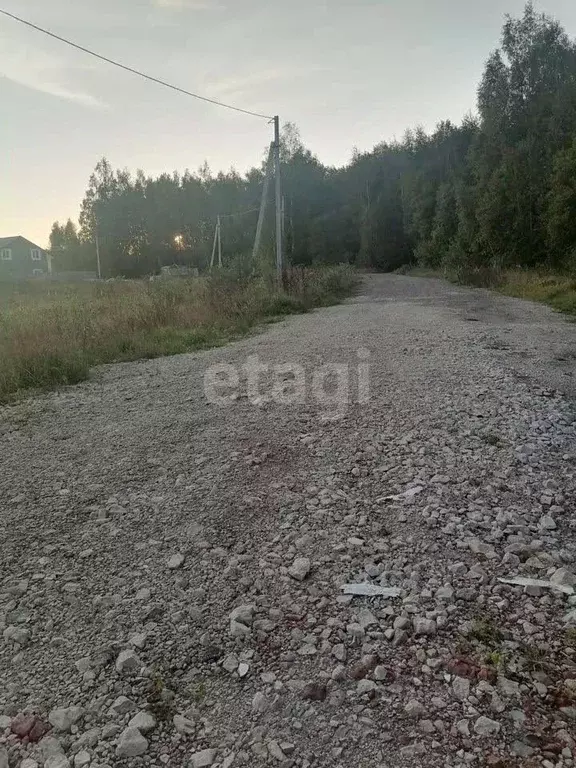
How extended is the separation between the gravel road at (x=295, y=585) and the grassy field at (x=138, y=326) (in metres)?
2.17

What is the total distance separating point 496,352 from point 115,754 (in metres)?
7.17

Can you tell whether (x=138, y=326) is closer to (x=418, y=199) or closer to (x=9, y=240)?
(x=418, y=199)

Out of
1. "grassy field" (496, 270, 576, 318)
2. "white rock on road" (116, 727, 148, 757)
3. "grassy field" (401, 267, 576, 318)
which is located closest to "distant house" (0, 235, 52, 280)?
"grassy field" (401, 267, 576, 318)

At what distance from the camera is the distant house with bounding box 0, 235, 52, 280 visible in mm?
63375

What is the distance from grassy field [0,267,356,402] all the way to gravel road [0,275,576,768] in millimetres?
2168

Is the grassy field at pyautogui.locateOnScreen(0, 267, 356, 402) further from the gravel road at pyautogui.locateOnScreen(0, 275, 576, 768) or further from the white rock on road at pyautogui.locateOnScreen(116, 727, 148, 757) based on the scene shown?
the white rock on road at pyautogui.locateOnScreen(116, 727, 148, 757)

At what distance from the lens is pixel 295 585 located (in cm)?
270

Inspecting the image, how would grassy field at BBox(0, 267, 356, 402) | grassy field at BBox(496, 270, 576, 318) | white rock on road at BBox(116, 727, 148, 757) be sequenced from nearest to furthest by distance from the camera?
white rock on road at BBox(116, 727, 148, 757) → grassy field at BBox(0, 267, 356, 402) → grassy field at BBox(496, 270, 576, 318)

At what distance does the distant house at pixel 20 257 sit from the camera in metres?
63.4

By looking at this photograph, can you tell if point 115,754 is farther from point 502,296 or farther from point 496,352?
point 502,296

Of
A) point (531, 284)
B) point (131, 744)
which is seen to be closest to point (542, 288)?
point (531, 284)

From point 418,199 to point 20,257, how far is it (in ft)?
152

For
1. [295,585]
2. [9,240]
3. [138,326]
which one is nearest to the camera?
[295,585]

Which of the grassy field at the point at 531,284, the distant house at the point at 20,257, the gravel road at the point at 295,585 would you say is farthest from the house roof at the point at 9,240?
the gravel road at the point at 295,585
